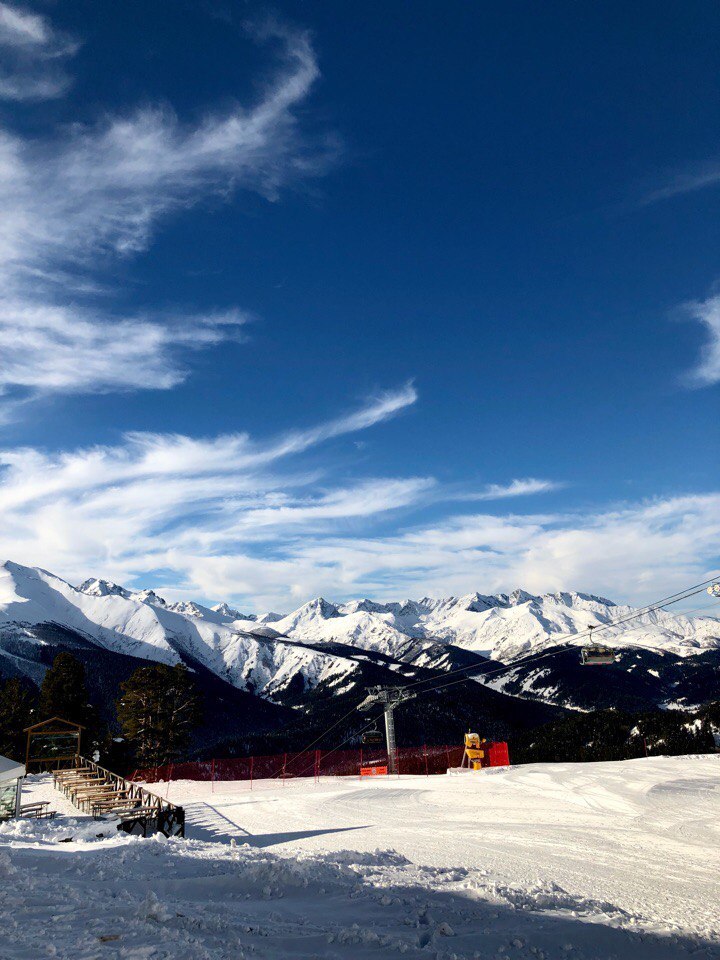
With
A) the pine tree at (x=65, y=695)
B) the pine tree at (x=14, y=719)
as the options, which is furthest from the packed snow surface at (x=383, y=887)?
the pine tree at (x=14, y=719)

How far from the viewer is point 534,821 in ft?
74.8

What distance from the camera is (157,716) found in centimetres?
5306

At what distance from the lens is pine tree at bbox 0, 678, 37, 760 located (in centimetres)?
5262

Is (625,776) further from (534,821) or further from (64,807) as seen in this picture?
(64,807)

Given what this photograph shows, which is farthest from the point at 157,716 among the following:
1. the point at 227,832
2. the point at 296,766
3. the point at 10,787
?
the point at 227,832

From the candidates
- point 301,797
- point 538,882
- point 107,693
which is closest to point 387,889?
point 538,882

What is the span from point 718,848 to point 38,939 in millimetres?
17554

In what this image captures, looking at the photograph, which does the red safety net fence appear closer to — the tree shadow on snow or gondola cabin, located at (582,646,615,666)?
the tree shadow on snow

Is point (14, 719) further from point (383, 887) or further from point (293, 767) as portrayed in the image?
point (383, 887)

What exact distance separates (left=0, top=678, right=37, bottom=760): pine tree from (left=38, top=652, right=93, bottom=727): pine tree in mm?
2103

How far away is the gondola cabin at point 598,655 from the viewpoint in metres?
33.2

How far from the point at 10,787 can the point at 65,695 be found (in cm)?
2912

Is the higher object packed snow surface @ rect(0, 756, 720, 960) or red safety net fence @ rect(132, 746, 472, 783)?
packed snow surface @ rect(0, 756, 720, 960)

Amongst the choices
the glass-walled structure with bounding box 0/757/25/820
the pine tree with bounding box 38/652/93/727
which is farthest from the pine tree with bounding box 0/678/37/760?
the glass-walled structure with bounding box 0/757/25/820
